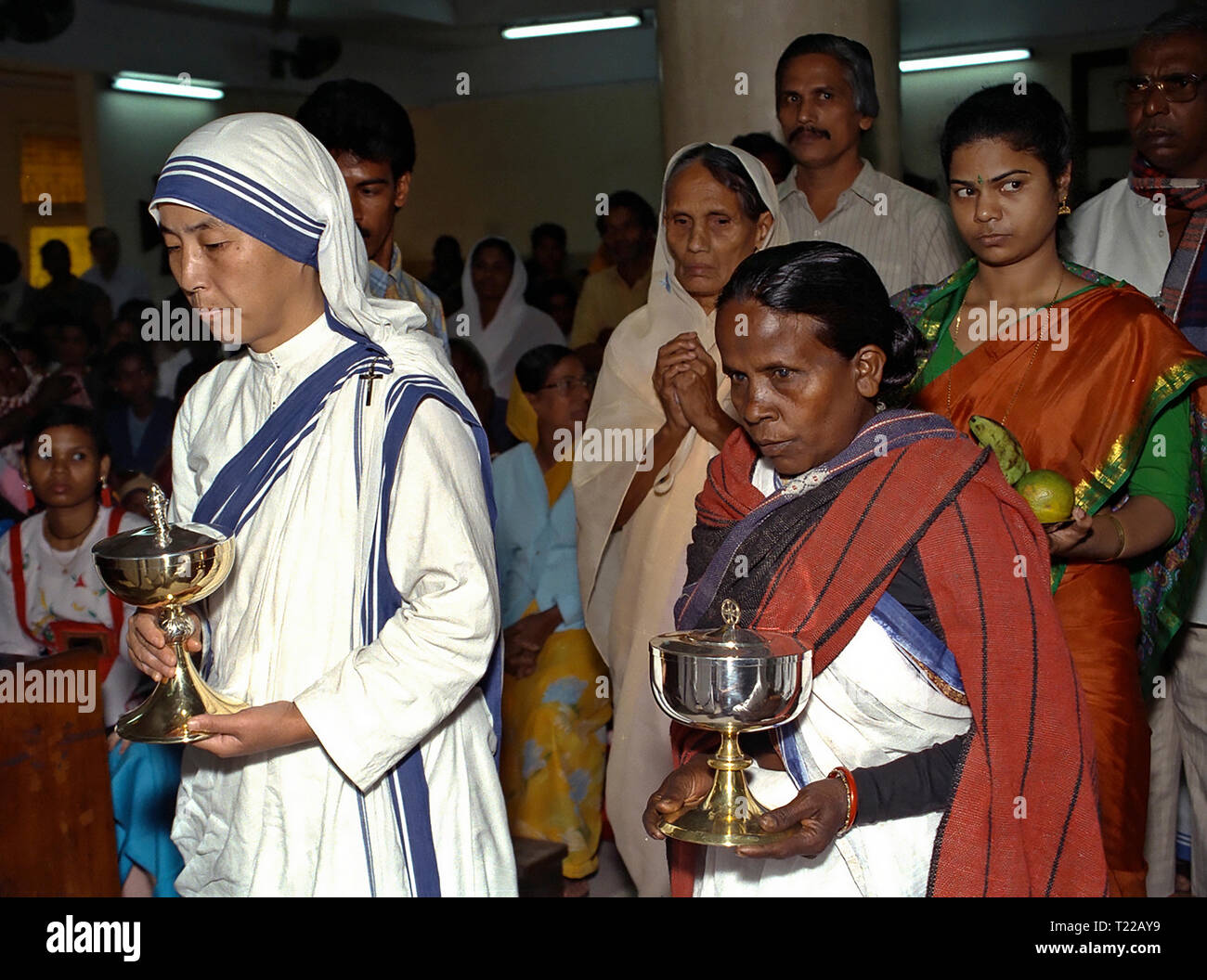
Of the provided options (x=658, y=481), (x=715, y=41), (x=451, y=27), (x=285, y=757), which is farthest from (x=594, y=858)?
(x=451, y=27)

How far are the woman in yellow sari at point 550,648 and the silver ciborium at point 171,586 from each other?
227 cm

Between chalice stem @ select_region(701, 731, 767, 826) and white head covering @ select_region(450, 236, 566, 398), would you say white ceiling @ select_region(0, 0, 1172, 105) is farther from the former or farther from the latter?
chalice stem @ select_region(701, 731, 767, 826)

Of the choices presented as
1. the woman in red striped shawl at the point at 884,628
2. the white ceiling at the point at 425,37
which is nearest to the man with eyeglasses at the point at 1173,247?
the woman in red striped shawl at the point at 884,628

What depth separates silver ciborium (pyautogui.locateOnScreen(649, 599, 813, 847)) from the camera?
1562mm

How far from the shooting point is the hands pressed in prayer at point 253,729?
1671 millimetres

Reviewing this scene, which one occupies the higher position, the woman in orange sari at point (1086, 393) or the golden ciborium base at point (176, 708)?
the woman in orange sari at point (1086, 393)

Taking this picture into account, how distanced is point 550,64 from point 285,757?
873cm

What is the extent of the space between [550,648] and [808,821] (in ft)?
8.19

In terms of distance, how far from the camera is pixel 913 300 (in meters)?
2.79

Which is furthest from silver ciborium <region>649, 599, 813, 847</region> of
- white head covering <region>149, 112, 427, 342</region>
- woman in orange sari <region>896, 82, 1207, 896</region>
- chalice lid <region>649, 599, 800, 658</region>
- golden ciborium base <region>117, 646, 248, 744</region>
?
woman in orange sari <region>896, 82, 1207, 896</region>

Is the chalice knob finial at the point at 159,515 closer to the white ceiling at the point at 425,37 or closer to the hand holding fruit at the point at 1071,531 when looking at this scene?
the hand holding fruit at the point at 1071,531

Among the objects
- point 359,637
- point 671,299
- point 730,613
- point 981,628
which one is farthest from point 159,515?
point 671,299

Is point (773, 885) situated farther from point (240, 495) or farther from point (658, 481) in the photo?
point (658, 481)

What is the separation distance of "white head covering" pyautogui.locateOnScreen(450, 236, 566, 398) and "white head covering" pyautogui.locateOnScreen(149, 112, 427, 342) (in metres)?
4.77
